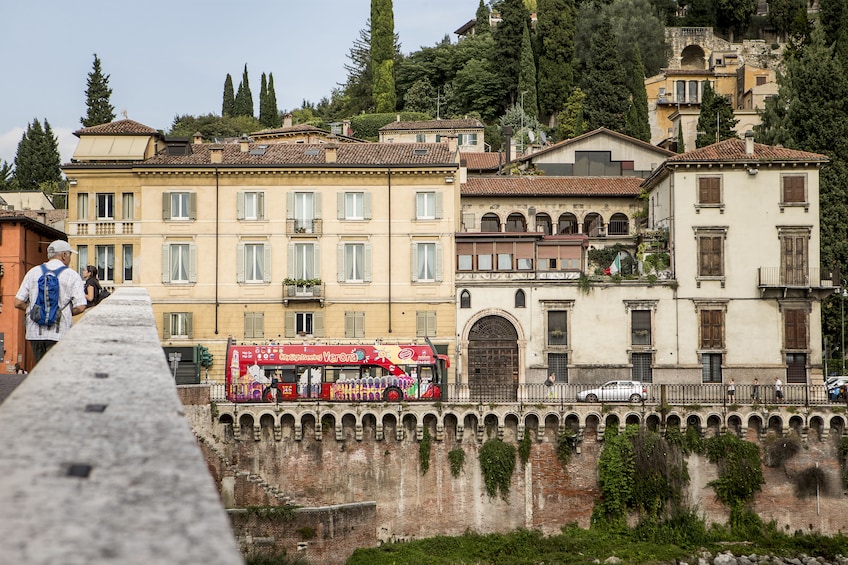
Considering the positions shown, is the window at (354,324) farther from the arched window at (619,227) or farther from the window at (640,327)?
the arched window at (619,227)

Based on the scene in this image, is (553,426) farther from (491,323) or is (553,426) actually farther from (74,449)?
(74,449)

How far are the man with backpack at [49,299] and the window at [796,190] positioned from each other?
4676cm

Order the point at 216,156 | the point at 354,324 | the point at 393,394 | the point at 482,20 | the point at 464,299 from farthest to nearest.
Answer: the point at 482,20
the point at 216,156
the point at 354,324
the point at 464,299
the point at 393,394

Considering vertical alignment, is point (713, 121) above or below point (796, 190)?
above

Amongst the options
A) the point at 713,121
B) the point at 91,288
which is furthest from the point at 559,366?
the point at 91,288

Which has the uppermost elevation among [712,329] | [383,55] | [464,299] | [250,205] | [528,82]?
[383,55]

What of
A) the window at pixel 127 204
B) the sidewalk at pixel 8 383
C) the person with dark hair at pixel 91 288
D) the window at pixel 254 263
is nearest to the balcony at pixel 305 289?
the window at pixel 254 263

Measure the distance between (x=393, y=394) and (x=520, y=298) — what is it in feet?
34.1

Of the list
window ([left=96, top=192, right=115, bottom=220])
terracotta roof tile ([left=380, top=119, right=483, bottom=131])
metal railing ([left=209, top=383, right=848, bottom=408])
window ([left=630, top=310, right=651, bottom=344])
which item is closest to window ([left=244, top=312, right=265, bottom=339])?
metal railing ([left=209, top=383, right=848, bottom=408])

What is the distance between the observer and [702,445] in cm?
4484

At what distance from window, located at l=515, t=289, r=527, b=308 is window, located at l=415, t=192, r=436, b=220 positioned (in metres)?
5.39

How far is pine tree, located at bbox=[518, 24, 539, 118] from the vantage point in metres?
101

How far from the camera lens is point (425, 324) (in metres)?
54.8

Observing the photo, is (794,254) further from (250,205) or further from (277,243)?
(250,205)
